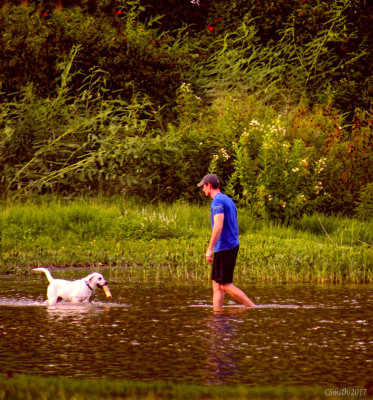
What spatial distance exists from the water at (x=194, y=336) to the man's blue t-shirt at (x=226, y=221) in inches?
34.8

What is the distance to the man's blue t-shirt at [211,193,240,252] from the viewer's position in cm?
1248

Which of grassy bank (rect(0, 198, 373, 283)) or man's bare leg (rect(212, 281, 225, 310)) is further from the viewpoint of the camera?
grassy bank (rect(0, 198, 373, 283))

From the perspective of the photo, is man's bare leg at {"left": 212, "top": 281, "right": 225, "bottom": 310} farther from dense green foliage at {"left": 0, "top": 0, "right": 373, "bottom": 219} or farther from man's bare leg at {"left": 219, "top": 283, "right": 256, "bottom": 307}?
dense green foliage at {"left": 0, "top": 0, "right": 373, "bottom": 219}

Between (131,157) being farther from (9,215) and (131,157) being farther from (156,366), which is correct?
(156,366)

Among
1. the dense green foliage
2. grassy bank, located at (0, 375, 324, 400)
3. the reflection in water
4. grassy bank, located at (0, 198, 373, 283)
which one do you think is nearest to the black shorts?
the reflection in water

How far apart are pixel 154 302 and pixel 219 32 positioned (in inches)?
805

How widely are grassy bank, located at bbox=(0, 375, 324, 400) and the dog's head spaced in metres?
5.30

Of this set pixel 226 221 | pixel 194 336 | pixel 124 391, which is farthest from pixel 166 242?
pixel 124 391

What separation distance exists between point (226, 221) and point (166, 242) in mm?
7221

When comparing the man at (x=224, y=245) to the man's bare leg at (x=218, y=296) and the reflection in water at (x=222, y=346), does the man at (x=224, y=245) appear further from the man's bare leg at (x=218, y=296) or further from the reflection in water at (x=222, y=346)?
the reflection in water at (x=222, y=346)

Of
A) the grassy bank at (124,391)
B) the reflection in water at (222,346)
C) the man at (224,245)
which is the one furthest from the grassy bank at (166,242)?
the grassy bank at (124,391)

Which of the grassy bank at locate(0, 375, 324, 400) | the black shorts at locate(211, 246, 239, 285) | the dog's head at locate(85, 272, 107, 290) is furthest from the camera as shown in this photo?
the dog's head at locate(85, 272, 107, 290)

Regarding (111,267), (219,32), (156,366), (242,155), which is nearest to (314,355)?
(156,366)

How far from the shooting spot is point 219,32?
32344 millimetres
